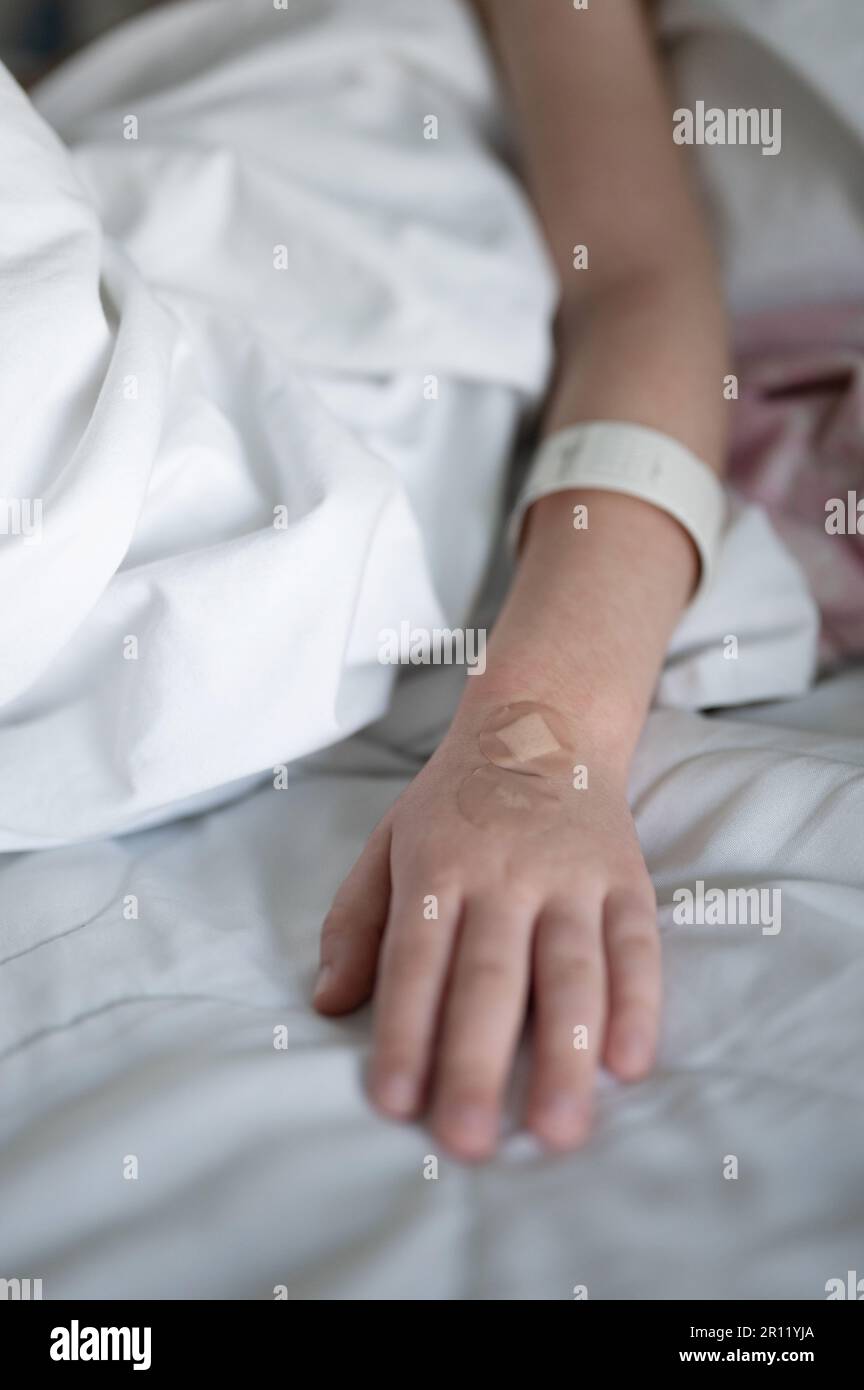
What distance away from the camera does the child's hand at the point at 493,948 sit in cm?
46

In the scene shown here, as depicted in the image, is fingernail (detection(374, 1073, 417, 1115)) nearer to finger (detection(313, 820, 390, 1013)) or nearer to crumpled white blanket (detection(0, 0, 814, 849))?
finger (detection(313, 820, 390, 1013))

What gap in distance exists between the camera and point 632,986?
1.60 ft

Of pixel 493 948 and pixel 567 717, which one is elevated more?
pixel 567 717

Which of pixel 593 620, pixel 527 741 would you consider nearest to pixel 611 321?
pixel 593 620

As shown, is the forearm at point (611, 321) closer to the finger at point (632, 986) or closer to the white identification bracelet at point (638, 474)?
the white identification bracelet at point (638, 474)

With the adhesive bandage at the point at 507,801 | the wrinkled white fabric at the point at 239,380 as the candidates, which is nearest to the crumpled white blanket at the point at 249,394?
the wrinkled white fabric at the point at 239,380

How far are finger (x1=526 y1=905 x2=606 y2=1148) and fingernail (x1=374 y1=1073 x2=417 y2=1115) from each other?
5 centimetres

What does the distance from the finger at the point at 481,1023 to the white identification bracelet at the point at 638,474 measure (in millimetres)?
328

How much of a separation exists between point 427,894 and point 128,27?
2.48 ft

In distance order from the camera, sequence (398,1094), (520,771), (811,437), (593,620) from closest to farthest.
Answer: (398,1094) → (520,771) → (593,620) → (811,437)

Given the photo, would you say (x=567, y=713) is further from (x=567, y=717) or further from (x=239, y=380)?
(x=239, y=380)

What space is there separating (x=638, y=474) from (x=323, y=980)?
1.29ft

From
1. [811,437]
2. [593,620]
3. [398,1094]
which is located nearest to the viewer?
[398,1094]

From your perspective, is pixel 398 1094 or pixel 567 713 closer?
pixel 398 1094
